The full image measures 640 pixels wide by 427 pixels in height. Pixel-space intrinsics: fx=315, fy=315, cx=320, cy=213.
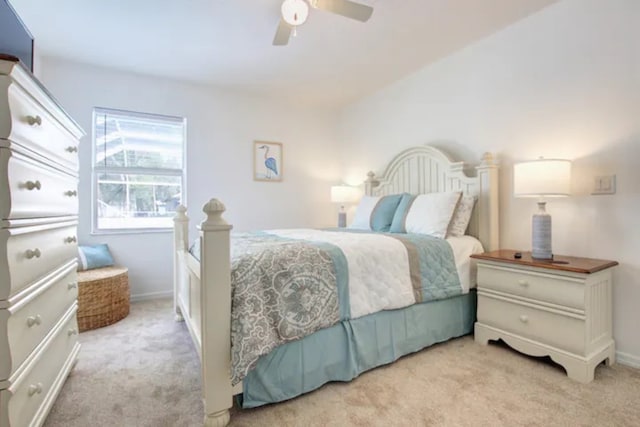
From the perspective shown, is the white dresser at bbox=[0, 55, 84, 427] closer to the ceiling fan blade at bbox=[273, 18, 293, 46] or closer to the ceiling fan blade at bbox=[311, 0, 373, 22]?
the ceiling fan blade at bbox=[273, 18, 293, 46]

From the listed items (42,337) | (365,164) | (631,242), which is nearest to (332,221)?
(365,164)

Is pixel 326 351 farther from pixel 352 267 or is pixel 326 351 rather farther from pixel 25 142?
pixel 25 142

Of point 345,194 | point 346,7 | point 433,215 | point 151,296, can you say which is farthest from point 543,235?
point 151,296

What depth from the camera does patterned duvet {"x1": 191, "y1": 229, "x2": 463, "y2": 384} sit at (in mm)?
1448

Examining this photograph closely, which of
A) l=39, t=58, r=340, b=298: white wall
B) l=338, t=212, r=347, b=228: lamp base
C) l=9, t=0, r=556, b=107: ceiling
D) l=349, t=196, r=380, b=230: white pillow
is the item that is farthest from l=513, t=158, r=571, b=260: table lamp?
l=39, t=58, r=340, b=298: white wall

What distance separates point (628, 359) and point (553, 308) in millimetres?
597

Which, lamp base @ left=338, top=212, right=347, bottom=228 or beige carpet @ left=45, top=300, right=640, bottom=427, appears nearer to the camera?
beige carpet @ left=45, top=300, right=640, bottom=427

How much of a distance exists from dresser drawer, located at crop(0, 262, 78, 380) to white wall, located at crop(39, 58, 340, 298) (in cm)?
183

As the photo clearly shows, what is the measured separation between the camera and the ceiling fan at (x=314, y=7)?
1.91m

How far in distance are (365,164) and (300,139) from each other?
3.20 ft

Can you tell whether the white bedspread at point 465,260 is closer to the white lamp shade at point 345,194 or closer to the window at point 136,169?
the white lamp shade at point 345,194

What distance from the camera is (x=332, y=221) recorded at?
465cm

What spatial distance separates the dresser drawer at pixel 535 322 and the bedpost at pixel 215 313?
1.78 m

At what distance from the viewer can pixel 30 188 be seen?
121 cm
